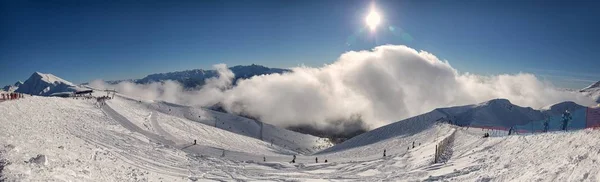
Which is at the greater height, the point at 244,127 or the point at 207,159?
the point at 244,127

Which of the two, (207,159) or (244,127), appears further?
(244,127)

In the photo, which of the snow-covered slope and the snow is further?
the snow-covered slope

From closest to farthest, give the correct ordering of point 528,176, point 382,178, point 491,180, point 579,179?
point 579,179
point 528,176
point 491,180
point 382,178

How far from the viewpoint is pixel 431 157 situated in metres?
28.0

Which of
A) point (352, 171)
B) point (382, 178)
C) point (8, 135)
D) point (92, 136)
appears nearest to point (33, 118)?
point (92, 136)

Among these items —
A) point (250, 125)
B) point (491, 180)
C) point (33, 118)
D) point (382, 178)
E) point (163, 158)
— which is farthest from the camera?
point (250, 125)

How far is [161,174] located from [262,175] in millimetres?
8705

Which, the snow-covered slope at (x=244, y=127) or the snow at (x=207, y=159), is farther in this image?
the snow-covered slope at (x=244, y=127)

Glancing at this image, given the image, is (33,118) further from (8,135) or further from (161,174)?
(161,174)

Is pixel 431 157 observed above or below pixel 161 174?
above

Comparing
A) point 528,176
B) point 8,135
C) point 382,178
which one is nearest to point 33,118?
point 8,135

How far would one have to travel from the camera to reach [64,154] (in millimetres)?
21078

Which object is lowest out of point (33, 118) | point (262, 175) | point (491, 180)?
point (262, 175)

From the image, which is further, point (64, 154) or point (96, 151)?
point (96, 151)
